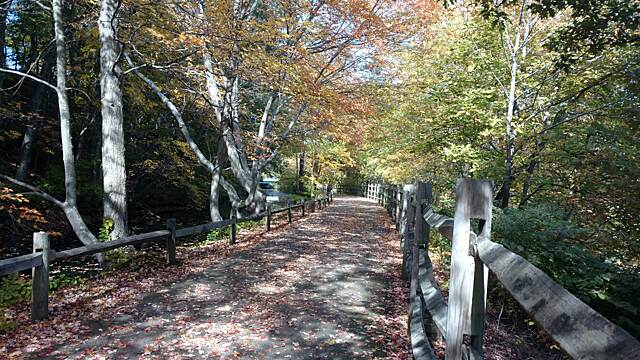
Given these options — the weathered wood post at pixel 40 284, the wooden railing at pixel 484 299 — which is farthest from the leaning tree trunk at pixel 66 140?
the wooden railing at pixel 484 299

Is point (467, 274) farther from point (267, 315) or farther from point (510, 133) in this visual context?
point (510, 133)

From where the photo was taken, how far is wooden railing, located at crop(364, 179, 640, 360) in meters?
0.87

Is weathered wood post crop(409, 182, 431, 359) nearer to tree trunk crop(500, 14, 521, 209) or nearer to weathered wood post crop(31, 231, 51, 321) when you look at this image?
weathered wood post crop(31, 231, 51, 321)

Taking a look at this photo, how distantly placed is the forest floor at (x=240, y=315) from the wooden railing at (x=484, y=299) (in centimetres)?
132

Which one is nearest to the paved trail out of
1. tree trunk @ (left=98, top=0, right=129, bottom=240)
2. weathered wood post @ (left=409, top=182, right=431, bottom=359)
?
weathered wood post @ (left=409, top=182, right=431, bottom=359)

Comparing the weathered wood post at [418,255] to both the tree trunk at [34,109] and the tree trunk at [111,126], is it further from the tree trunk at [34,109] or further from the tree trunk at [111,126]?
the tree trunk at [34,109]

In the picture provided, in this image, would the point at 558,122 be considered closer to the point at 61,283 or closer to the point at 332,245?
the point at 332,245

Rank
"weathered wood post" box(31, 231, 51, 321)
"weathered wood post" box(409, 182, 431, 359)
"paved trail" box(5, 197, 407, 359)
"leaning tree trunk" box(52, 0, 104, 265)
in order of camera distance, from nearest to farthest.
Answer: "weathered wood post" box(409, 182, 431, 359) < "paved trail" box(5, 197, 407, 359) < "weathered wood post" box(31, 231, 51, 321) < "leaning tree trunk" box(52, 0, 104, 265)

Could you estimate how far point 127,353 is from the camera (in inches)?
161

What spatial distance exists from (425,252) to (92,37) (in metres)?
11.3

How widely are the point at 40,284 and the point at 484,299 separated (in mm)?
5507

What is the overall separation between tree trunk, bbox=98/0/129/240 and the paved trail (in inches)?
98.8

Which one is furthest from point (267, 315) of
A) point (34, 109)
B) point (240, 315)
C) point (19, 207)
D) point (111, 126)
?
point (34, 109)

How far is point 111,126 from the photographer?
8.21 m
